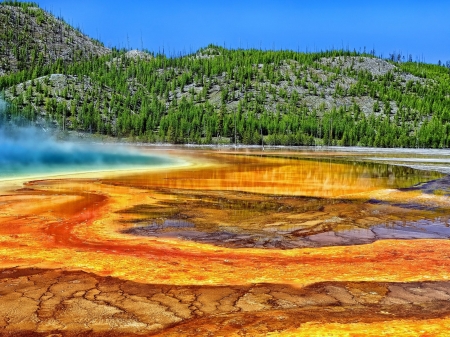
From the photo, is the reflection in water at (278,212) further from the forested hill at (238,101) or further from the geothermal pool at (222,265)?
the forested hill at (238,101)

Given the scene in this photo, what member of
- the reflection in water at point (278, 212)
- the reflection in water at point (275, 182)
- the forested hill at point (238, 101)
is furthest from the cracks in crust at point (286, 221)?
the forested hill at point (238, 101)

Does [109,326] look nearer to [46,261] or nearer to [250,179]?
[46,261]

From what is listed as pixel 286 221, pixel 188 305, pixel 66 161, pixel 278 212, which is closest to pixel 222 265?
pixel 188 305

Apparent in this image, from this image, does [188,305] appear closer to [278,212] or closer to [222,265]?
[222,265]

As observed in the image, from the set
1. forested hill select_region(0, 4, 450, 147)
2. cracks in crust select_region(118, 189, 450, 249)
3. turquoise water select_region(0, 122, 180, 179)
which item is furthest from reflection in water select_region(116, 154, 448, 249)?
forested hill select_region(0, 4, 450, 147)

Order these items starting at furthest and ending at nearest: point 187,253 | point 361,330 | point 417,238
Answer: point 417,238, point 187,253, point 361,330

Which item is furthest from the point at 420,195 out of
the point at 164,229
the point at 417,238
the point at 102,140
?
the point at 102,140
